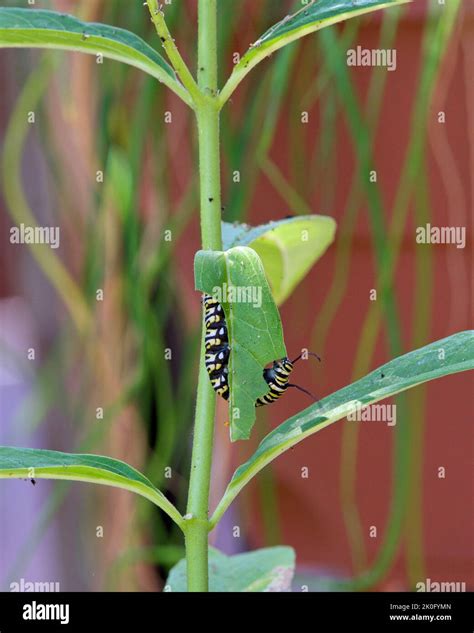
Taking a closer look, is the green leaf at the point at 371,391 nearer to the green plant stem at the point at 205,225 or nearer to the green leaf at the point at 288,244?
the green plant stem at the point at 205,225

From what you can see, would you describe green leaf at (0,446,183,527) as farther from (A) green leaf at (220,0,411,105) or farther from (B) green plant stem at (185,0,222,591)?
(A) green leaf at (220,0,411,105)

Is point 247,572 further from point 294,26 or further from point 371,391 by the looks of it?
point 294,26

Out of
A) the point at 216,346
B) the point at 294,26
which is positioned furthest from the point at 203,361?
the point at 294,26

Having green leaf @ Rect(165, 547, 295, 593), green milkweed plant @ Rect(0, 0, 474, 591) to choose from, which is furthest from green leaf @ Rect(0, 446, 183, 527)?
green leaf @ Rect(165, 547, 295, 593)

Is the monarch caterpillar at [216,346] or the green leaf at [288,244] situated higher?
the green leaf at [288,244]

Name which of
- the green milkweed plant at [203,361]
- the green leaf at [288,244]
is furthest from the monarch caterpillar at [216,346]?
the green leaf at [288,244]
